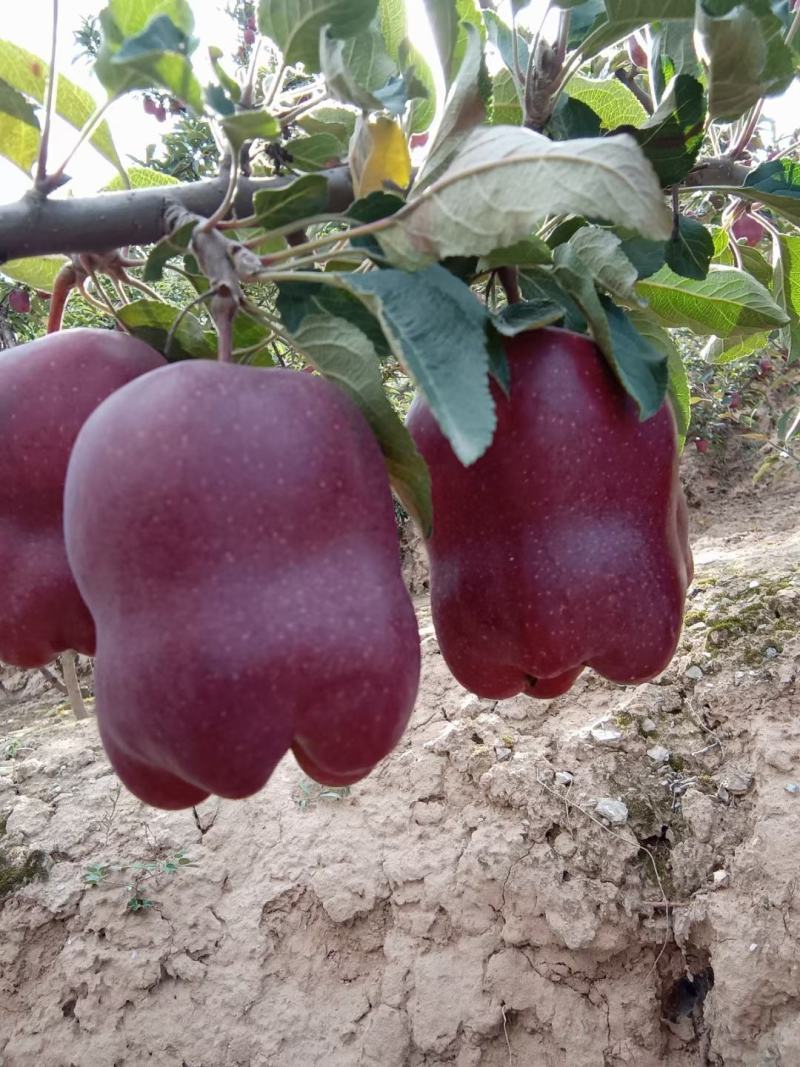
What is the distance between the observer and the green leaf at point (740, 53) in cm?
58

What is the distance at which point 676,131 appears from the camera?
606 millimetres

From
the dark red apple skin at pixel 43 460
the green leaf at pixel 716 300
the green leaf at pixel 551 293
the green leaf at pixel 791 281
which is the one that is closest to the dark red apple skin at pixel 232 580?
the dark red apple skin at pixel 43 460

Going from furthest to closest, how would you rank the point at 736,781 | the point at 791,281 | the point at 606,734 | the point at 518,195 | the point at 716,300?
the point at 606,734 → the point at 736,781 → the point at 791,281 → the point at 716,300 → the point at 518,195

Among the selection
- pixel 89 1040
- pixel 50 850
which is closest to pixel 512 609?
pixel 89 1040

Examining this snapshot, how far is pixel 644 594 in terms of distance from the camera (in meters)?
0.62

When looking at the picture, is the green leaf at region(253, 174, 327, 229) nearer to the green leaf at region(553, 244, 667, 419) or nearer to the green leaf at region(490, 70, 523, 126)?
the green leaf at region(553, 244, 667, 419)

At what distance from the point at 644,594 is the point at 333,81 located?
0.38m

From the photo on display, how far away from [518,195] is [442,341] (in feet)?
0.25

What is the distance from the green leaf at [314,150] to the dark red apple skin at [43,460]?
0.18 meters

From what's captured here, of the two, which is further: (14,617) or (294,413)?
(14,617)

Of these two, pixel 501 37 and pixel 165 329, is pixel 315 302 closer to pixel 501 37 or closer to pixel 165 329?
pixel 165 329

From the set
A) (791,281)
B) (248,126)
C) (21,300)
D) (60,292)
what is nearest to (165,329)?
(60,292)

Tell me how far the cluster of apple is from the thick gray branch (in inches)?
2.4

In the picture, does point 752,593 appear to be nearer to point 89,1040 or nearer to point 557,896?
point 557,896
